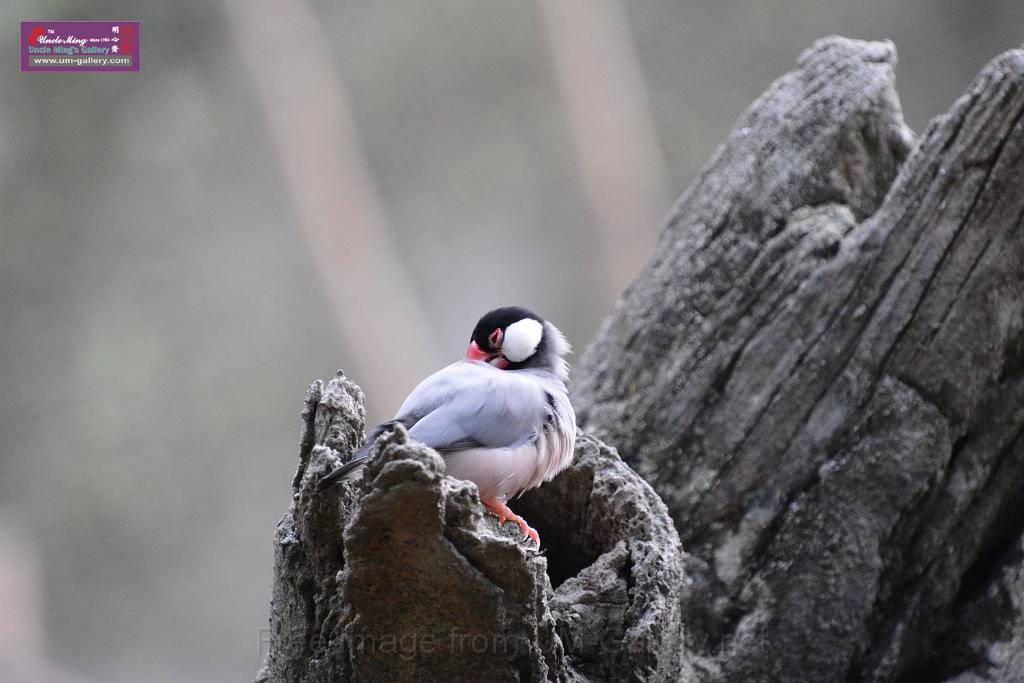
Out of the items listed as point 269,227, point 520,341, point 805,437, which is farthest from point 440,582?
point 269,227

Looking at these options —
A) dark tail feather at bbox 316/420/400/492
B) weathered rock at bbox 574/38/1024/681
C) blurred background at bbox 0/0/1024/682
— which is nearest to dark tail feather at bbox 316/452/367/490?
dark tail feather at bbox 316/420/400/492

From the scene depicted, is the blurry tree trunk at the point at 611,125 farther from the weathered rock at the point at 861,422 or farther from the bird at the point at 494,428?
the bird at the point at 494,428

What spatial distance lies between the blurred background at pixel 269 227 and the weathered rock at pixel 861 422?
2.12 metres

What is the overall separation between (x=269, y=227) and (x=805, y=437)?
9.60 feet

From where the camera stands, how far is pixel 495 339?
6.81ft

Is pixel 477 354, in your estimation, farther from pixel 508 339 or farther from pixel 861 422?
pixel 861 422

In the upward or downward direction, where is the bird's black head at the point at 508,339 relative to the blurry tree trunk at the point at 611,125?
downward

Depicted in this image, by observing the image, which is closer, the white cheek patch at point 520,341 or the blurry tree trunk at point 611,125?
the white cheek patch at point 520,341

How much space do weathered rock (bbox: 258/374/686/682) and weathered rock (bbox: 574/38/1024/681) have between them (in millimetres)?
347

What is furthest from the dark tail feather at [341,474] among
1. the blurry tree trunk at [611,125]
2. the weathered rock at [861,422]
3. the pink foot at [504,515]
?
the blurry tree trunk at [611,125]

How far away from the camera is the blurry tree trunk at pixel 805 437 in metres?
1.51

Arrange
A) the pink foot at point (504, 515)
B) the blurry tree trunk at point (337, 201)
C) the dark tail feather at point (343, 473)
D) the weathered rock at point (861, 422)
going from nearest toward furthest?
the dark tail feather at point (343, 473)
the pink foot at point (504, 515)
the weathered rock at point (861, 422)
the blurry tree trunk at point (337, 201)

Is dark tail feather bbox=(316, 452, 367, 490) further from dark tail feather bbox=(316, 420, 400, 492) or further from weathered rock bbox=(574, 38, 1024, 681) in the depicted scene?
weathered rock bbox=(574, 38, 1024, 681)

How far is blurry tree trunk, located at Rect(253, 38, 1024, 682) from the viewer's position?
151 cm
